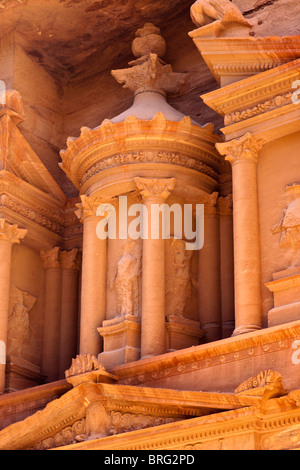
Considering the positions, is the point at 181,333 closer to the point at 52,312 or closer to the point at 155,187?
the point at 155,187

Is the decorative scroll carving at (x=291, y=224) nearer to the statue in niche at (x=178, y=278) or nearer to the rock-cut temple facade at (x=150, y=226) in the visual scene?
the rock-cut temple facade at (x=150, y=226)

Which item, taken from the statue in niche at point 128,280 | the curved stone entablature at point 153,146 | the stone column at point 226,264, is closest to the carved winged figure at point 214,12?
the curved stone entablature at point 153,146

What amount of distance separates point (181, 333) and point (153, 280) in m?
0.92

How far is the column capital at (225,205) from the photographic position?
721 inches

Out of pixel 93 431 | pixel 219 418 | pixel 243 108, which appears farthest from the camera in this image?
pixel 243 108

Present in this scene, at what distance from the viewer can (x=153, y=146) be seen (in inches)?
712

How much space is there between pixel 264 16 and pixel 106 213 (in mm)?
3988

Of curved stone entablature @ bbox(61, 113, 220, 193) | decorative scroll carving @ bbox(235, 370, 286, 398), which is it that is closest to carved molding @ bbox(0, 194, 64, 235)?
curved stone entablature @ bbox(61, 113, 220, 193)

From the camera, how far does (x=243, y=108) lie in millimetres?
16891

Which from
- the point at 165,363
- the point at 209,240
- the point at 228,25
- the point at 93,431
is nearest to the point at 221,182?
the point at 209,240

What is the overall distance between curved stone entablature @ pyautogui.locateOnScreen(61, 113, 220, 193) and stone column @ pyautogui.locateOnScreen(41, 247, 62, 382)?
229 centimetres

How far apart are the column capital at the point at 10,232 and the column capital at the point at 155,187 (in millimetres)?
2585

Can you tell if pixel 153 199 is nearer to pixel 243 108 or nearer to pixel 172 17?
pixel 243 108

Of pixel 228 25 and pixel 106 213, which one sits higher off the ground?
pixel 228 25
